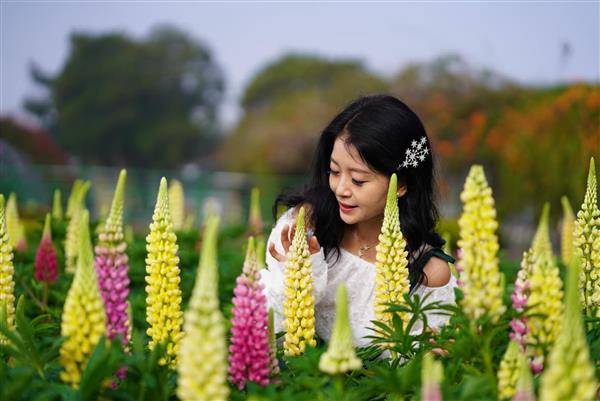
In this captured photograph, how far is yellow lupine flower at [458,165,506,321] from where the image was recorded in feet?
7.60

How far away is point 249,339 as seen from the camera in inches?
98.7

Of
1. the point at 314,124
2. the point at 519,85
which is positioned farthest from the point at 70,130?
the point at 519,85

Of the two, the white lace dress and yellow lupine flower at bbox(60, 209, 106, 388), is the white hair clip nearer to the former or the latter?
the white lace dress

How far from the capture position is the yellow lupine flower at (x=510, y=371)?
2.27 metres

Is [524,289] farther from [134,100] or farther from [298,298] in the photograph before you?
[134,100]

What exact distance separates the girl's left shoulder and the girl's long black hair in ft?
0.25

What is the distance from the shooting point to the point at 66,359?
90.0 inches

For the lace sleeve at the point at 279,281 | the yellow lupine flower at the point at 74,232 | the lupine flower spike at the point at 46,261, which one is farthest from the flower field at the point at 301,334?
the yellow lupine flower at the point at 74,232

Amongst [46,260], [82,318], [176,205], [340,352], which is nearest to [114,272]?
[82,318]

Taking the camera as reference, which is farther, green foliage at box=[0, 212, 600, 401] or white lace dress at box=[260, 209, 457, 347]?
white lace dress at box=[260, 209, 457, 347]

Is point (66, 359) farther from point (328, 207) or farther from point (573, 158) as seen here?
point (573, 158)

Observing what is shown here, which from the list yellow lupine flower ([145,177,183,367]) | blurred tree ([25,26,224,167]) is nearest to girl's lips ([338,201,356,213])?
yellow lupine flower ([145,177,183,367])

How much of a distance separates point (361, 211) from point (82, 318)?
6.20 ft

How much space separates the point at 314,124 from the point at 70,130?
25.5m
